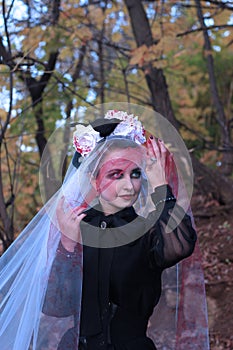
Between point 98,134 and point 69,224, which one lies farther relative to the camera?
point 98,134

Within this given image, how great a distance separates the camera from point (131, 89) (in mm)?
6430

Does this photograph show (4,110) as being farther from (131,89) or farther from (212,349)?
(131,89)

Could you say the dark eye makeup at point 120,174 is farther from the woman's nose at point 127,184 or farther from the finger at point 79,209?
the finger at point 79,209

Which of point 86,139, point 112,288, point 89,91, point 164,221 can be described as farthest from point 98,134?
point 89,91

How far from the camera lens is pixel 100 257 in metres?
2.03

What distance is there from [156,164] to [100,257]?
39cm

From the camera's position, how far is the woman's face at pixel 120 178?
1.99m

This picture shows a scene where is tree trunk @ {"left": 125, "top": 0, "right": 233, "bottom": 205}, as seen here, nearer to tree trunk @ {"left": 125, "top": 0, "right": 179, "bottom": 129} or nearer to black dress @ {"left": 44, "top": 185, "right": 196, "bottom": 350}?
tree trunk @ {"left": 125, "top": 0, "right": 179, "bottom": 129}

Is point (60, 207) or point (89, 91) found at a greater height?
point (89, 91)

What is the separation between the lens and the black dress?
6.52ft

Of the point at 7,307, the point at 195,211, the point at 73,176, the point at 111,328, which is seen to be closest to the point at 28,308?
the point at 7,307

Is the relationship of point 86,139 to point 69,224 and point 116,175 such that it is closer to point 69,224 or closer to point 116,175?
A: point 116,175

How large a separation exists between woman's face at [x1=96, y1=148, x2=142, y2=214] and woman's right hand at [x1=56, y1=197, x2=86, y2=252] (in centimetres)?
11

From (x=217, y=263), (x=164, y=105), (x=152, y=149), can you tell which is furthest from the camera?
(x=164, y=105)
